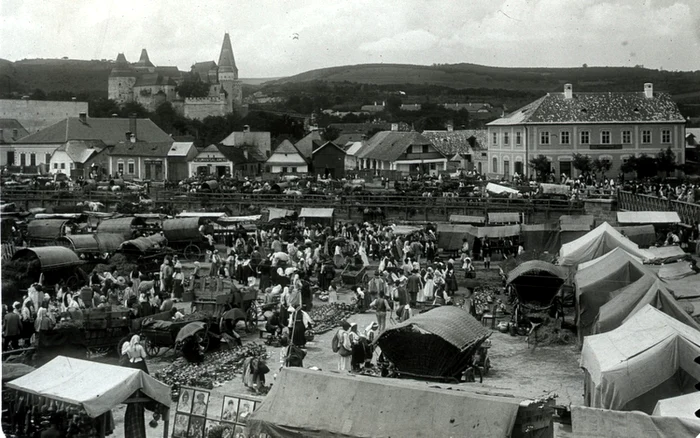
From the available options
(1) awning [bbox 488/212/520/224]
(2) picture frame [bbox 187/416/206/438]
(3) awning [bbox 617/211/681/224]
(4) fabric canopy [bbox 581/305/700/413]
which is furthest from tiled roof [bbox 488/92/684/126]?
(2) picture frame [bbox 187/416/206/438]

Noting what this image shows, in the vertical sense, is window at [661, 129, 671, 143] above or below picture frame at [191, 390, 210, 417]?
above

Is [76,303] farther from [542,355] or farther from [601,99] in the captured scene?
[601,99]

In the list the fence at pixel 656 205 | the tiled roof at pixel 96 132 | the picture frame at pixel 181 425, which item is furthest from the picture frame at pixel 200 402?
the tiled roof at pixel 96 132

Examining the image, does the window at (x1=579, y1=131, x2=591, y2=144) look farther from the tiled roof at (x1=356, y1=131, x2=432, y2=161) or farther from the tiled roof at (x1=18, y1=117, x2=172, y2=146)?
the tiled roof at (x1=18, y1=117, x2=172, y2=146)

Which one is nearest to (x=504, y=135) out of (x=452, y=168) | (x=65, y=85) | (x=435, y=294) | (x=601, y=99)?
(x=601, y=99)

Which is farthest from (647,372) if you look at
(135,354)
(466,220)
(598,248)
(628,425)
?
(466,220)

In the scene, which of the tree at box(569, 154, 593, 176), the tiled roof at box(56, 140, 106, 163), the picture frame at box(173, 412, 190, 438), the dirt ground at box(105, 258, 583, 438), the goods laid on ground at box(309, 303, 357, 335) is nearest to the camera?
the picture frame at box(173, 412, 190, 438)

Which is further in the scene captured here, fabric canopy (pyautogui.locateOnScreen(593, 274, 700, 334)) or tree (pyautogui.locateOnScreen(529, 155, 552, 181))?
tree (pyautogui.locateOnScreen(529, 155, 552, 181))

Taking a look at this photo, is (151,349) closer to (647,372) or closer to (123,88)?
(647,372)
